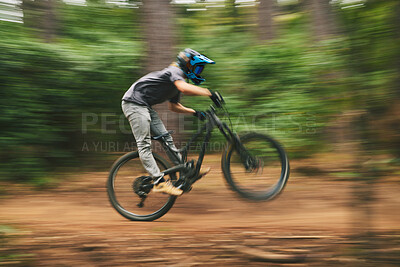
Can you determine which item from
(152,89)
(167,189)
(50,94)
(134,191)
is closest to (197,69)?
(152,89)

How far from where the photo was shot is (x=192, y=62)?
418cm

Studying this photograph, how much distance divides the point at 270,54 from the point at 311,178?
10.9ft

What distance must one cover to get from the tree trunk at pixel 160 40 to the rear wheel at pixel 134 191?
179cm

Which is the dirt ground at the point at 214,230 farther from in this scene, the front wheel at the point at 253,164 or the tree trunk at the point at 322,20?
the tree trunk at the point at 322,20

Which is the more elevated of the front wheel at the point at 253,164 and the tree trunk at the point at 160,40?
the tree trunk at the point at 160,40

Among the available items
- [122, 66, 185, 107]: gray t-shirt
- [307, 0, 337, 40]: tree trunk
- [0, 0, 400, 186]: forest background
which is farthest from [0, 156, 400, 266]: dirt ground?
[307, 0, 337, 40]: tree trunk

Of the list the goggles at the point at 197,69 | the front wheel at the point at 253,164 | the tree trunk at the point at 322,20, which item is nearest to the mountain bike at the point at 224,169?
the front wheel at the point at 253,164

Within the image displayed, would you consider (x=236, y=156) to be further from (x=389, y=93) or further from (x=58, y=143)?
(x=58, y=143)

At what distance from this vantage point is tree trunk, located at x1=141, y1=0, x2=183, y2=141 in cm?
617

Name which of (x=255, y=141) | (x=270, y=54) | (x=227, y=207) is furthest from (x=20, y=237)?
(x=270, y=54)

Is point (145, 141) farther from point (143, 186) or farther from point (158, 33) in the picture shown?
point (158, 33)

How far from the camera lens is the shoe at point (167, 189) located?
Result: 4.23 metres

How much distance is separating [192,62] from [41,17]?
214 inches

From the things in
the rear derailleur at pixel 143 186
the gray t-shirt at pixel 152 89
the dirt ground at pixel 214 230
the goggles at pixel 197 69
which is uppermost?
the goggles at pixel 197 69
